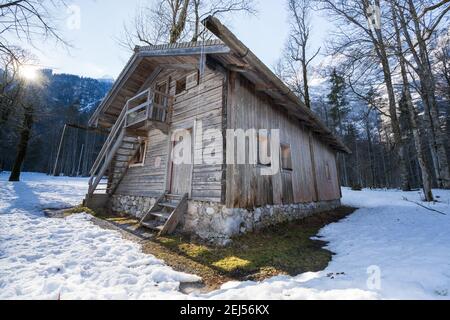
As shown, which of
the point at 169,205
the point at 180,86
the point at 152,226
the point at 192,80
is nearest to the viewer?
the point at 152,226

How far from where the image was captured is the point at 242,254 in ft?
16.4

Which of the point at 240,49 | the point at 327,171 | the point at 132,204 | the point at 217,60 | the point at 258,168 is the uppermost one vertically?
the point at 217,60

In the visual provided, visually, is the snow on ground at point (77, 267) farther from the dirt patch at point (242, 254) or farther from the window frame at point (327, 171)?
the window frame at point (327, 171)

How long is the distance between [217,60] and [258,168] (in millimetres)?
3602

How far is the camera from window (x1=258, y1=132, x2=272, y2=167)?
25.3 ft

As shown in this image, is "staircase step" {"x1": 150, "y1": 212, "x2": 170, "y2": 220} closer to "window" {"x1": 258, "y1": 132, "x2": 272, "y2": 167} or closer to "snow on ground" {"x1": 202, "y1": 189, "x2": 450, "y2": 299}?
"window" {"x1": 258, "y1": 132, "x2": 272, "y2": 167}

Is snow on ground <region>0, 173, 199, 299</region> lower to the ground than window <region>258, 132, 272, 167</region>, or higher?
lower

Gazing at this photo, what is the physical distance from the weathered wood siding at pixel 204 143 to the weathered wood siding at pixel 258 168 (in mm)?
410

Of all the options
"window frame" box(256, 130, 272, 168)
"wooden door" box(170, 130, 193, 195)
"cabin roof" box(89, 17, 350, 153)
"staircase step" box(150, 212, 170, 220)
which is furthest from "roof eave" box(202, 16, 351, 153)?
"staircase step" box(150, 212, 170, 220)

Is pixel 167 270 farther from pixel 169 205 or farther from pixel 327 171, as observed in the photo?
pixel 327 171

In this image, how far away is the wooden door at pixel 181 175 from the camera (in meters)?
7.52

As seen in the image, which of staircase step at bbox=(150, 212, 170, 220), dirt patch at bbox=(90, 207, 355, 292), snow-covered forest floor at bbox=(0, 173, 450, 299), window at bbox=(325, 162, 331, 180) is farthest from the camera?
window at bbox=(325, 162, 331, 180)

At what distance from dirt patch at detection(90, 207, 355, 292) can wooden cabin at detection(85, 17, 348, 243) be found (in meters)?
0.44

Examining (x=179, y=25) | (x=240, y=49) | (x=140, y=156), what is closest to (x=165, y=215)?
(x=140, y=156)
